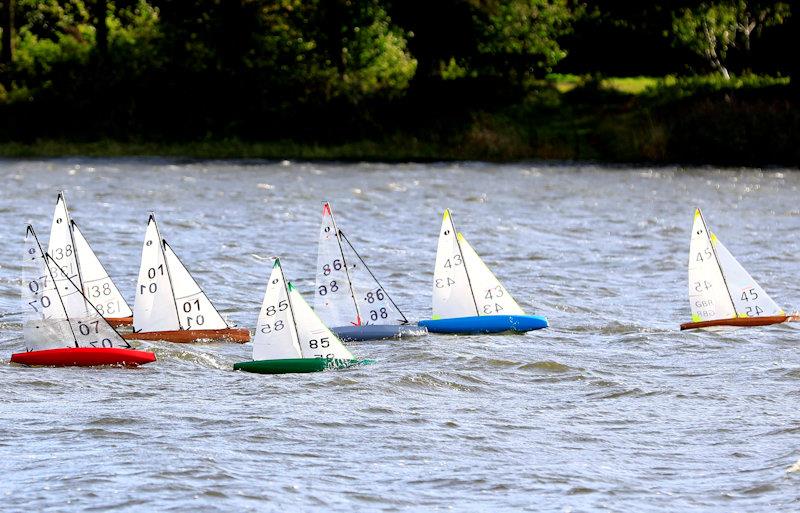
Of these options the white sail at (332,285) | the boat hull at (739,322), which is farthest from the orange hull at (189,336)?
the boat hull at (739,322)

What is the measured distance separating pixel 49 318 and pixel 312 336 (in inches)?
207

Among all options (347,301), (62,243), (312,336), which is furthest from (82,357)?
(347,301)

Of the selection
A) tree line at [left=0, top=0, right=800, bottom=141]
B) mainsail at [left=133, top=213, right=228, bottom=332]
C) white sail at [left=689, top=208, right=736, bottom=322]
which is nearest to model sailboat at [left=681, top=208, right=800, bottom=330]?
white sail at [left=689, top=208, right=736, bottom=322]

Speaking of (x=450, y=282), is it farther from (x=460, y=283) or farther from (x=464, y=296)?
(x=464, y=296)

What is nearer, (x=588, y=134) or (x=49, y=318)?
(x=49, y=318)

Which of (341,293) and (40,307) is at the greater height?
(40,307)

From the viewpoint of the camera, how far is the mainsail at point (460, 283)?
1420 inches

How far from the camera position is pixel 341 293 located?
34938 mm

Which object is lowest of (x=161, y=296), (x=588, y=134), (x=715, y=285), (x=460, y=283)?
(x=715, y=285)

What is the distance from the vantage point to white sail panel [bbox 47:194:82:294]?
33.8 metres

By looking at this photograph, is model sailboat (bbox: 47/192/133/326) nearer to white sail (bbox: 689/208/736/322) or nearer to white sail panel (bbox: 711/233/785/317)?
white sail (bbox: 689/208/736/322)

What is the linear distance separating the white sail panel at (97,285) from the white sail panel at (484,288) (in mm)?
7756

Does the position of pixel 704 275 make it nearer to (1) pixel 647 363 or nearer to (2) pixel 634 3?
(1) pixel 647 363

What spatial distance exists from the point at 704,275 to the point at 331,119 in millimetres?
56161
